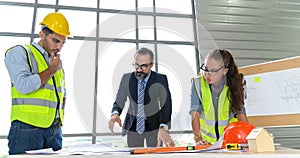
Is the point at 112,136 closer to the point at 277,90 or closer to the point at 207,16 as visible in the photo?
the point at 277,90

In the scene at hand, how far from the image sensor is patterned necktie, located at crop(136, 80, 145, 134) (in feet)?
1.95

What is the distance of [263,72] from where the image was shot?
2.30 metres

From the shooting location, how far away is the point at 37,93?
46.5 inches

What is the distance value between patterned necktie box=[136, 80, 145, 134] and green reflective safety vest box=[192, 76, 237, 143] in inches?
6.4

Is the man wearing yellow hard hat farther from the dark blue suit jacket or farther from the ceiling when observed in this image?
the ceiling

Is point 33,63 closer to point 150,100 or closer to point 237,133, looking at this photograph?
point 150,100

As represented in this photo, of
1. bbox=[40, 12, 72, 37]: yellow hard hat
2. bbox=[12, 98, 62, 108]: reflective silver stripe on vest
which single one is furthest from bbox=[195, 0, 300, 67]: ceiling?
bbox=[12, 98, 62, 108]: reflective silver stripe on vest

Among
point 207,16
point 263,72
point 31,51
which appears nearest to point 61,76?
point 31,51

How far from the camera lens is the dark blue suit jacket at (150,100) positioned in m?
0.61

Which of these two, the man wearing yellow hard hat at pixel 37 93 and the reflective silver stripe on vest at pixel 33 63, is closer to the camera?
the man wearing yellow hard hat at pixel 37 93

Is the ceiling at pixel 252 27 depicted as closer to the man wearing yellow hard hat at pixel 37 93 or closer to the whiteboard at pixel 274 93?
the whiteboard at pixel 274 93

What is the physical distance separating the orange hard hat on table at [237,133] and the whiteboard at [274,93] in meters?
1.74

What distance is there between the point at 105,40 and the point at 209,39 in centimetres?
29

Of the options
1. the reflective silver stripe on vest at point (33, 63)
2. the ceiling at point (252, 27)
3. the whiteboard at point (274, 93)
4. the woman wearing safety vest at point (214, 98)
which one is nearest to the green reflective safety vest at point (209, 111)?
the woman wearing safety vest at point (214, 98)
